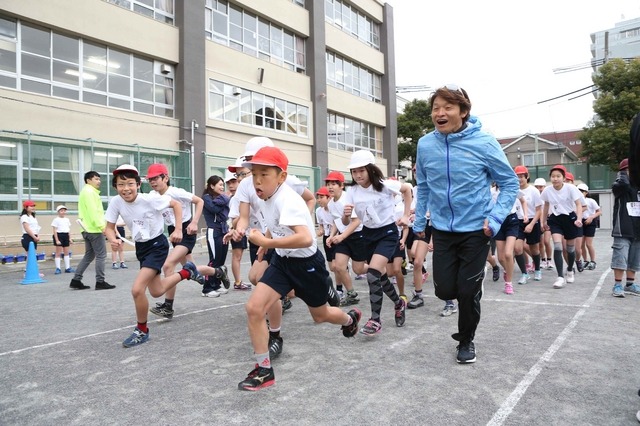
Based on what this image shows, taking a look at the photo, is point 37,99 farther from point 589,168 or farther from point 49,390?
point 589,168

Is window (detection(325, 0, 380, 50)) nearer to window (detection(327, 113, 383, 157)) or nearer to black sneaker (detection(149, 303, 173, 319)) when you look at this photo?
window (detection(327, 113, 383, 157))

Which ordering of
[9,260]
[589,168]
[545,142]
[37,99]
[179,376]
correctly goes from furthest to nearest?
[545,142], [589,168], [37,99], [9,260], [179,376]

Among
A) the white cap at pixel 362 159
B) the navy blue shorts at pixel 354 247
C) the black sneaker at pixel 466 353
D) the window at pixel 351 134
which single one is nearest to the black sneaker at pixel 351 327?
the black sneaker at pixel 466 353

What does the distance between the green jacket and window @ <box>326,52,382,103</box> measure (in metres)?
19.7

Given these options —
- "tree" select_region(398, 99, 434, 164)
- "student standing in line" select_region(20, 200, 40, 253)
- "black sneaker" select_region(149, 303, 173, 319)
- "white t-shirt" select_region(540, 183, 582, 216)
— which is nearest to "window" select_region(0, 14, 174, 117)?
"student standing in line" select_region(20, 200, 40, 253)

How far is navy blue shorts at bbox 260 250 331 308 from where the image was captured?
3604 millimetres

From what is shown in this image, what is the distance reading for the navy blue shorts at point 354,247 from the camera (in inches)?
218

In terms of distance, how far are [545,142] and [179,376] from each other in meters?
52.6

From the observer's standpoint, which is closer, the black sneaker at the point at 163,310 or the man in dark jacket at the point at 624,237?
the black sneaker at the point at 163,310

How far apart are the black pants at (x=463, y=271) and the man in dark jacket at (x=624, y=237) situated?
159 inches

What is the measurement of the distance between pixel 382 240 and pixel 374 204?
1.40 feet

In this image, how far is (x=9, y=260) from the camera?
12531 millimetres

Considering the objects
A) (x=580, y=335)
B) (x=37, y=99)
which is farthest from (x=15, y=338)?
(x=37, y=99)

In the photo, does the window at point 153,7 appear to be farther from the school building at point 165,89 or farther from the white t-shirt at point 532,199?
the white t-shirt at point 532,199
